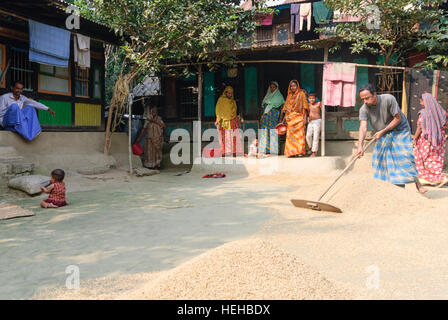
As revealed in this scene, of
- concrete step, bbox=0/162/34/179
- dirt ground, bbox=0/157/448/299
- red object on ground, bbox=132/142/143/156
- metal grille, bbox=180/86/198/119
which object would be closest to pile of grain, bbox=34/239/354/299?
dirt ground, bbox=0/157/448/299

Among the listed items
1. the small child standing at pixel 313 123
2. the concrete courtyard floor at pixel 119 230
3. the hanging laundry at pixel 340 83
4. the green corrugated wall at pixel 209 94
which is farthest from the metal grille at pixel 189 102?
the concrete courtyard floor at pixel 119 230

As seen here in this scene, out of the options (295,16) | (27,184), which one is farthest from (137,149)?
(295,16)

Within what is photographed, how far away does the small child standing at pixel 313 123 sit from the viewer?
8633 mm

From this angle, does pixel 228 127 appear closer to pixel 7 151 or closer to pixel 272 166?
pixel 272 166

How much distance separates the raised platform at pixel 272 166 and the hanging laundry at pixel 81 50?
363 cm

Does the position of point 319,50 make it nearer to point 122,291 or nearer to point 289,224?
point 289,224

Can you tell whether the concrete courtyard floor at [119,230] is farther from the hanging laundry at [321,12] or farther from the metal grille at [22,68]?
the hanging laundry at [321,12]

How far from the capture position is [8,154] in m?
6.58

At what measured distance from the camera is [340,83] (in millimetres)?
8320

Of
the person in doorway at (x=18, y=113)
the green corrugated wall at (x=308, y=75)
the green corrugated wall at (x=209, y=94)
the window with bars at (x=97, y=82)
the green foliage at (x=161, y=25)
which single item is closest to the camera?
the person in doorway at (x=18, y=113)

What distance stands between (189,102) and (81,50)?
163 inches

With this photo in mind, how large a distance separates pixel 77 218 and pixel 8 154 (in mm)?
3349

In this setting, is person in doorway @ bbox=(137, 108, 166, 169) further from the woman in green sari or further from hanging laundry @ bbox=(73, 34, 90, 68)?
the woman in green sari

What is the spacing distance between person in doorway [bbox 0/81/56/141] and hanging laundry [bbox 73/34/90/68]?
168cm
